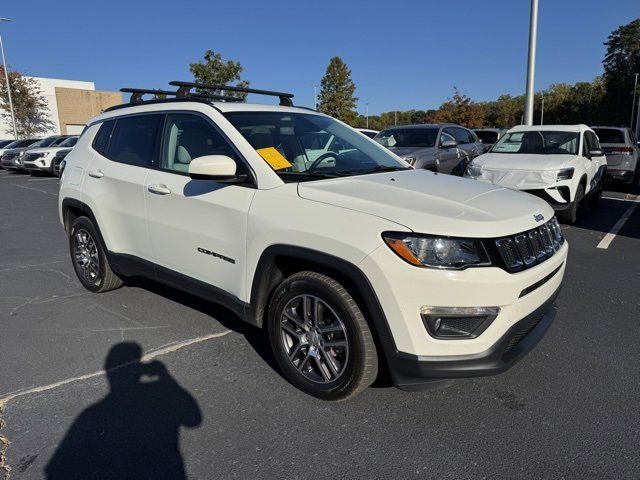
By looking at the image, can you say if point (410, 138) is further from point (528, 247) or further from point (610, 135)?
point (528, 247)

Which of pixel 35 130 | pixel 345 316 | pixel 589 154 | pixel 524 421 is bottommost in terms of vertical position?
pixel 524 421

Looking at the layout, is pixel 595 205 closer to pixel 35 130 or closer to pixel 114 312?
pixel 114 312

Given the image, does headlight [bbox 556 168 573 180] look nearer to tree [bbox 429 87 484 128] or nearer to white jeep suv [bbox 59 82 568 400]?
white jeep suv [bbox 59 82 568 400]

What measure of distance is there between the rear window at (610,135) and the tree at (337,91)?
37.4 meters

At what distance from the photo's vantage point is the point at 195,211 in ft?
11.3

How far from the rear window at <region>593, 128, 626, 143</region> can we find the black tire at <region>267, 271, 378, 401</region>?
12626 millimetres

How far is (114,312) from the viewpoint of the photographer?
14.6 feet

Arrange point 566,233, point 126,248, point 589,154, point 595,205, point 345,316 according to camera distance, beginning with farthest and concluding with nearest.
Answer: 1. point 595,205
2. point 589,154
3. point 566,233
4. point 126,248
5. point 345,316

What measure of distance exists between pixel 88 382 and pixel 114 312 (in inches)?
51.8

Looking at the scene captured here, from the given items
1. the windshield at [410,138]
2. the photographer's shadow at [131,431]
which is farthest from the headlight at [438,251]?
the windshield at [410,138]

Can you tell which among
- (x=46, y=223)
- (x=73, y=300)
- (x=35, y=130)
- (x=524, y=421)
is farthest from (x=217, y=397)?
(x=35, y=130)

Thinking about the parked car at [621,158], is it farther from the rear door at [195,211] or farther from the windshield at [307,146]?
the rear door at [195,211]

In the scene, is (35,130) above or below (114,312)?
above

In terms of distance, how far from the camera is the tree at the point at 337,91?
4934 centimetres
